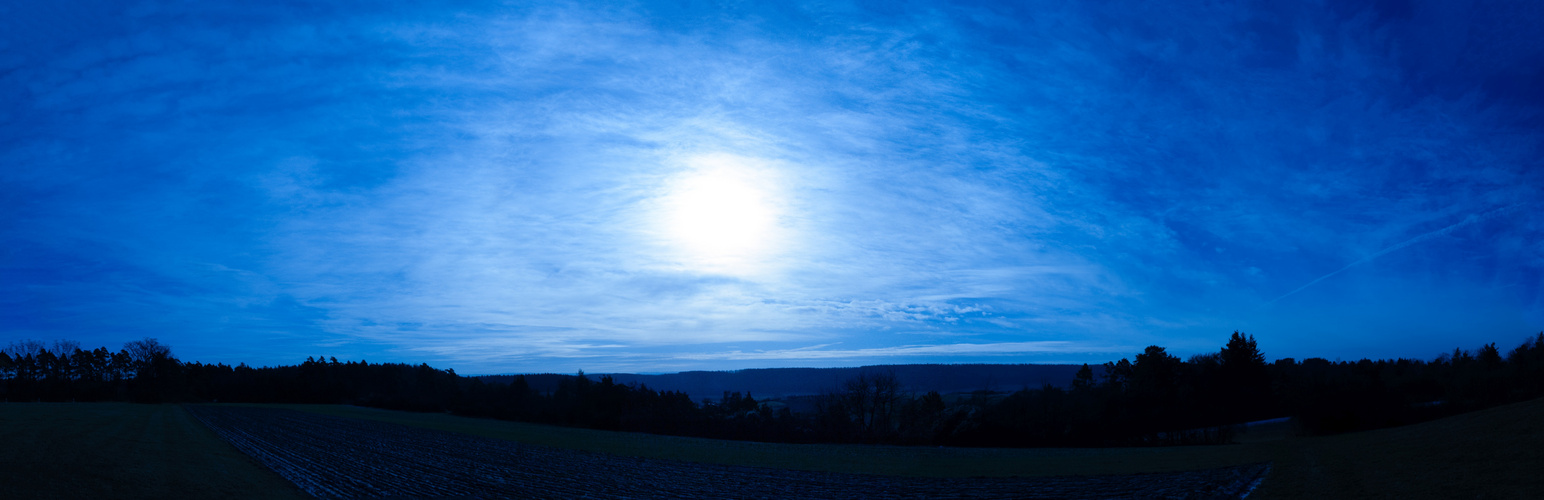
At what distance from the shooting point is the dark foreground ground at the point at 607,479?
27609mm

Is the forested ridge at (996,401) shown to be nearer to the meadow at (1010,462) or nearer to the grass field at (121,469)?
the meadow at (1010,462)

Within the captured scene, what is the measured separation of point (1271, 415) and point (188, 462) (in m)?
87.5

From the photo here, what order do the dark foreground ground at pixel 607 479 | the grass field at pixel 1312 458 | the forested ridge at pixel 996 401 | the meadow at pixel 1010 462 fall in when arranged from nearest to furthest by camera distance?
the meadow at pixel 1010 462 → the grass field at pixel 1312 458 → the dark foreground ground at pixel 607 479 → the forested ridge at pixel 996 401

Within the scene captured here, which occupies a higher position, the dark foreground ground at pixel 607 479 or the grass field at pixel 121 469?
the grass field at pixel 121 469

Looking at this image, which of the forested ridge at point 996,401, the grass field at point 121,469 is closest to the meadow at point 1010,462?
the grass field at point 121,469

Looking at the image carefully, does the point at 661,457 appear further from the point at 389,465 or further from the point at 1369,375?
the point at 1369,375

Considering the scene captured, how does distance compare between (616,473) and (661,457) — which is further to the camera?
(661,457)

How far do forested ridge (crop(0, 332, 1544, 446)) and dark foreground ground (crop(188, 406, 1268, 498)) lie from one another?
32823mm

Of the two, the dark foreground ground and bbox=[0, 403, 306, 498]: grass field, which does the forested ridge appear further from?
bbox=[0, 403, 306, 498]: grass field

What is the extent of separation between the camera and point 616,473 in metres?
37.0

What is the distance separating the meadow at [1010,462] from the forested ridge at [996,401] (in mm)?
13974

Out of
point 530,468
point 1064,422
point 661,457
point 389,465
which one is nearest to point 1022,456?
point 1064,422

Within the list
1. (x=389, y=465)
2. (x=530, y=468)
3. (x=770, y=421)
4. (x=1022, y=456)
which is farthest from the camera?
(x=770, y=421)

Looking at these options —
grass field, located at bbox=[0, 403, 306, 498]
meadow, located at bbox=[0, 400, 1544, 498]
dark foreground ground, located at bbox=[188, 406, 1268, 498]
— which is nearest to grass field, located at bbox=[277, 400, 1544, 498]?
meadow, located at bbox=[0, 400, 1544, 498]
